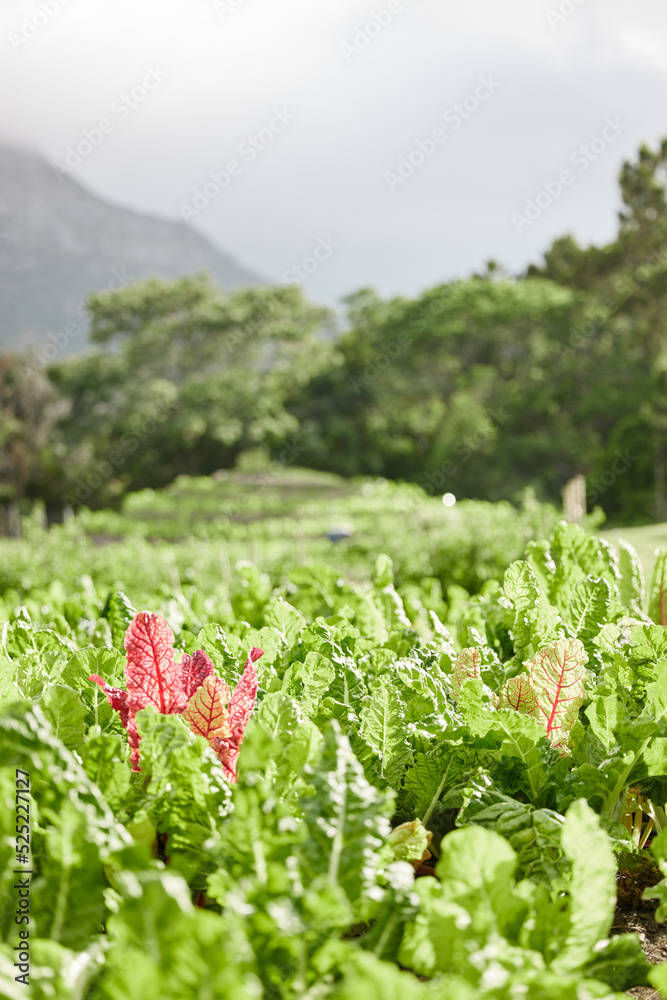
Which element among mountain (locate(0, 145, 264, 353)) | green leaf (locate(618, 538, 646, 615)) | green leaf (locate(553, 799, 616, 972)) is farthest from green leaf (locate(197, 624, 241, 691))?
mountain (locate(0, 145, 264, 353))

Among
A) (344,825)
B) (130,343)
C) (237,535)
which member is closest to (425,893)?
(344,825)

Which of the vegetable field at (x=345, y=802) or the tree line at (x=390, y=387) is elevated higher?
the tree line at (x=390, y=387)

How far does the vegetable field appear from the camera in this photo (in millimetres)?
614

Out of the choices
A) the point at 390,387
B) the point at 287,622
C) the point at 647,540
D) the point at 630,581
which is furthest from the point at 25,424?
the point at 630,581

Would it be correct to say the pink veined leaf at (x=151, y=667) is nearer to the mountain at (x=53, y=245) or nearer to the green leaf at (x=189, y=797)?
the green leaf at (x=189, y=797)

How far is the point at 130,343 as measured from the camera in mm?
25781

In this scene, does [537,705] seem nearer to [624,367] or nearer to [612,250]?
[624,367]

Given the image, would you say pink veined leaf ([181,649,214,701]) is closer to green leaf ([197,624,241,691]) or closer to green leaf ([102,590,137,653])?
green leaf ([197,624,241,691])

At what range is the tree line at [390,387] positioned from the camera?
23922mm

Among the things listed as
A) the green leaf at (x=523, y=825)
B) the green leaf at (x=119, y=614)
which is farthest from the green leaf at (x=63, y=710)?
the green leaf at (x=119, y=614)

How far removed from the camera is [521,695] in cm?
108

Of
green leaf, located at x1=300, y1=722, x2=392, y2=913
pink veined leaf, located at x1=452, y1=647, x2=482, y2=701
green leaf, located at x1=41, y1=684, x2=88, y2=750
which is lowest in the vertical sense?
green leaf, located at x1=300, y1=722, x2=392, y2=913

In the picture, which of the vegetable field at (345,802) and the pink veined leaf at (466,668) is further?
the pink veined leaf at (466,668)

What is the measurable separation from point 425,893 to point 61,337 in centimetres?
1795
